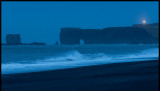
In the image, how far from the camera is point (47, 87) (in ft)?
38.8

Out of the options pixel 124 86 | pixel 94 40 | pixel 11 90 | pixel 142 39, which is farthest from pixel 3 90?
pixel 142 39

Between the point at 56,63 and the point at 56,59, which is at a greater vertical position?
the point at 56,59

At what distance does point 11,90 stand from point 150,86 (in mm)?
4526

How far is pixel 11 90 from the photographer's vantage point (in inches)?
446

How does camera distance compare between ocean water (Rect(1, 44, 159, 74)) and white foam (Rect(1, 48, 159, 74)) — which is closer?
white foam (Rect(1, 48, 159, 74))

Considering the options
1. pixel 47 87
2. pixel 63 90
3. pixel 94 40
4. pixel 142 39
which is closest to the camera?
pixel 63 90

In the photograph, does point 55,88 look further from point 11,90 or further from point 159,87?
point 159,87

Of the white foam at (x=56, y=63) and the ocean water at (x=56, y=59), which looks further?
the ocean water at (x=56, y=59)

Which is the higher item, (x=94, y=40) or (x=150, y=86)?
(x=94, y=40)

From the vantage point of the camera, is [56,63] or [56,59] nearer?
[56,63]

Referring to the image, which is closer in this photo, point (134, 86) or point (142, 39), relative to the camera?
point (134, 86)

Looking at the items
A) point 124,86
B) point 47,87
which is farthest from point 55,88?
point 124,86

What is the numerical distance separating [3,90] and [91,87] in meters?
2.90

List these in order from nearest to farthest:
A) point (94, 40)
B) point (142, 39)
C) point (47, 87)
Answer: point (47, 87) < point (94, 40) < point (142, 39)
